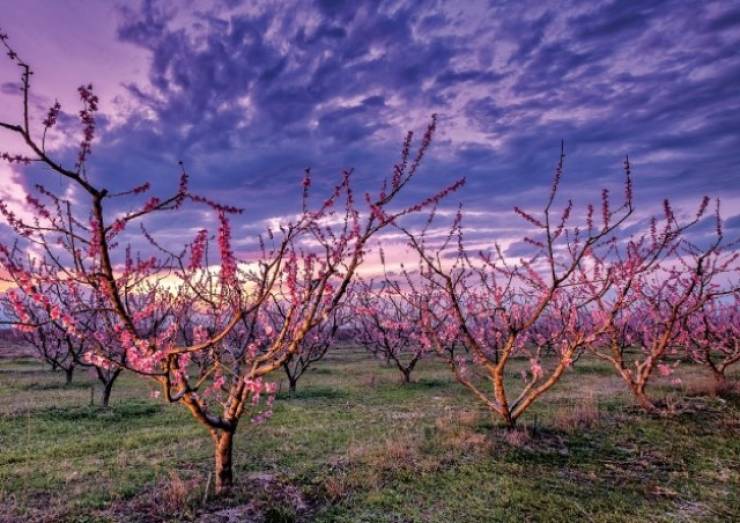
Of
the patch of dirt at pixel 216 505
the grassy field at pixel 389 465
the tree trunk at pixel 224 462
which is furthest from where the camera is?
the tree trunk at pixel 224 462

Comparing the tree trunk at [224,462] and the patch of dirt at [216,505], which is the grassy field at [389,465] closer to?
the patch of dirt at [216,505]

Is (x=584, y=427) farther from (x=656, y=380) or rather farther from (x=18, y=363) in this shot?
(x=18, y=363)

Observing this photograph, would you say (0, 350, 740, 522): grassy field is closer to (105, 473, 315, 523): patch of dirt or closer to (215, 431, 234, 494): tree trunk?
(105, 473, 315, 523): patch of dirt

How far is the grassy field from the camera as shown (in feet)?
23.8

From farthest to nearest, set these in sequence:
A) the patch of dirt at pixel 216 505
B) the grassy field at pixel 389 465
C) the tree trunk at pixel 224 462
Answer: the tree trunk at pixel 224 462 < the grassy field at pixel 389 465 < the patch of dirt at pixel 216 505

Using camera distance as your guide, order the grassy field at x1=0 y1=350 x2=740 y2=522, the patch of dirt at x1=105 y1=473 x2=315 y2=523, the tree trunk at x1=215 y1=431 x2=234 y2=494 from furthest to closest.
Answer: the tree trunk at x1=215 y1=431 x2=234 y2=494, the grassy field at x1=0 y1=350 x2=740 y2=522, the patch of dirt at x1=105 y1=473 x2=315 y2=523

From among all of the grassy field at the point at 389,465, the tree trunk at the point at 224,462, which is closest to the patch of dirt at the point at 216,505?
the grassy field at the point at 389,465

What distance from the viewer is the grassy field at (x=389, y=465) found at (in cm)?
725

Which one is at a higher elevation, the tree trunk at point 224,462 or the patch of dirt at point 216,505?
the tree trunk at point 224,462

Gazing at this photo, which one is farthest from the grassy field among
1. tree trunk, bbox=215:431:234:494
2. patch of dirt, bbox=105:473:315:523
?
tree trunk, bbox=215:431:234:494

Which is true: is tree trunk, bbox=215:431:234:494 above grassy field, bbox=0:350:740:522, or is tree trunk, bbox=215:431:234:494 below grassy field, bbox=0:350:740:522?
above

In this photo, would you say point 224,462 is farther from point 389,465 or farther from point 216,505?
point 389,465

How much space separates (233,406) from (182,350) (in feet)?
6.46

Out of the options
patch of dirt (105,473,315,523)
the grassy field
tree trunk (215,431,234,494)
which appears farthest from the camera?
tree trunk (215,431,234,494)
